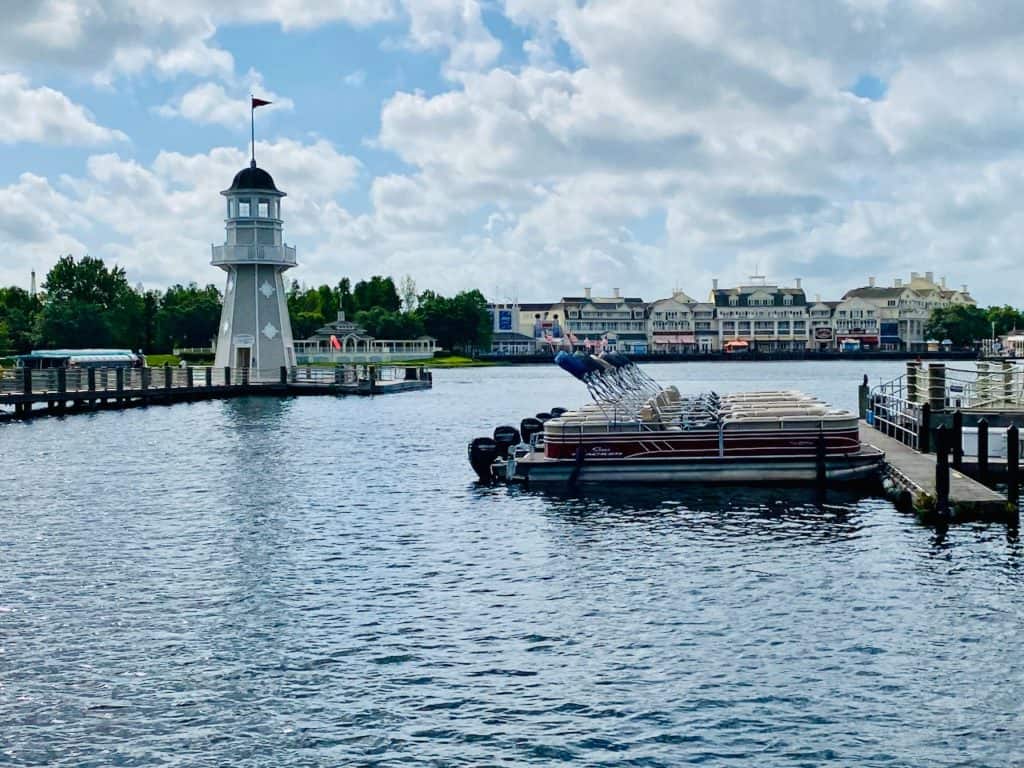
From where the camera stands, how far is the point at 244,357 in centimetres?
10012

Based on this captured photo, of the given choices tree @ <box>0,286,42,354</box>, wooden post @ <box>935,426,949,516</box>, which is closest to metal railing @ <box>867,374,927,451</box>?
wooden post @ <box>935,426,949,516</box>

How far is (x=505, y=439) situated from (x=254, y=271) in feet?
198

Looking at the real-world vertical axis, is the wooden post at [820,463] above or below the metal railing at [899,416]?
below

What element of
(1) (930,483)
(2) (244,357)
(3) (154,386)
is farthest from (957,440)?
(2) (244,357)

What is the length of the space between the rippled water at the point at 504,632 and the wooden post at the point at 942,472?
95 centimetres

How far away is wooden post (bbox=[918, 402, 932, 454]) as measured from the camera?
39634mm

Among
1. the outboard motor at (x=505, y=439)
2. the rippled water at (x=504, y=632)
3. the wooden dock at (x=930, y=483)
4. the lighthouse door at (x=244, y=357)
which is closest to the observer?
the rippled water at (x=504, y=632)

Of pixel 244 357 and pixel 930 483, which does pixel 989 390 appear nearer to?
pixel 930 483

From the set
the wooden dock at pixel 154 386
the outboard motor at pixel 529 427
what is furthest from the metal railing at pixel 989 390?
the wooden dock at pixel 154 386

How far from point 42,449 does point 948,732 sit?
44.7 m

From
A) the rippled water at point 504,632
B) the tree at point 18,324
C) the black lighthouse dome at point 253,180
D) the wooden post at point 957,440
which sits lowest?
the rippled water at point 504,632

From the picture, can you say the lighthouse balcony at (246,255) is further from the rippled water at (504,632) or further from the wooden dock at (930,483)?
the wooden dock at (930,483)

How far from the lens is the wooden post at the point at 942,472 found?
2944 cm

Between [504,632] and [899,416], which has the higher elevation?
[899,416]
